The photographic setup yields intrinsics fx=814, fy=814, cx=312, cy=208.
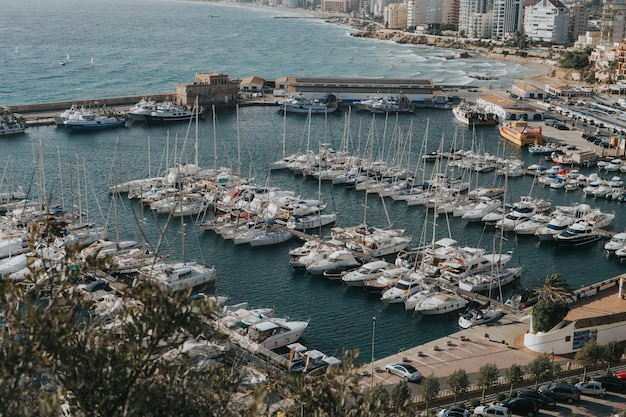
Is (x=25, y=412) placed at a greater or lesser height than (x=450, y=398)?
greater

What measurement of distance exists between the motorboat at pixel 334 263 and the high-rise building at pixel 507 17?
7807cm

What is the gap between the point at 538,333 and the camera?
16.1 meters

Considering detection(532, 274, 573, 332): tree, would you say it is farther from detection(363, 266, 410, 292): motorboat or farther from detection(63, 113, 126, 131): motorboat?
detection(63, 113, 126, 131): motorboat

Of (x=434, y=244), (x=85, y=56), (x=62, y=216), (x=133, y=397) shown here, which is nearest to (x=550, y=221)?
(x=434, y=244)

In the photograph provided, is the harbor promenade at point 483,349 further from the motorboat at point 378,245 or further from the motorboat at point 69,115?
the motorboat at point 69,115

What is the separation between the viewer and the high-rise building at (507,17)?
9512cm

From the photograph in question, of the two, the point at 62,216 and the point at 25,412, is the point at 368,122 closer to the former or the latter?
the point at 62,216

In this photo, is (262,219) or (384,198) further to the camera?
(384,198)

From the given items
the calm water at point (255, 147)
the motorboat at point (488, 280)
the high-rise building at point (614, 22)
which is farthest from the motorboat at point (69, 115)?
the high-rise building at point (614, 22)

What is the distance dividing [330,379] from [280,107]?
1630 inches

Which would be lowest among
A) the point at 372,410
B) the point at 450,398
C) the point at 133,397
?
the point at 450,398

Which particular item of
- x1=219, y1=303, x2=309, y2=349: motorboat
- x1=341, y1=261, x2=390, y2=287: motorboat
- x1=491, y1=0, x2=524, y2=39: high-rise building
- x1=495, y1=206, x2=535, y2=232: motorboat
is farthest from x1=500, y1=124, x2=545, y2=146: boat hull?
x1=491, y1=0, x2=524, y2=39: high-rise building

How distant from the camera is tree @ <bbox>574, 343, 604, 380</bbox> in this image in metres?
14.7

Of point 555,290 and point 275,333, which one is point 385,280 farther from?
point 555,290
